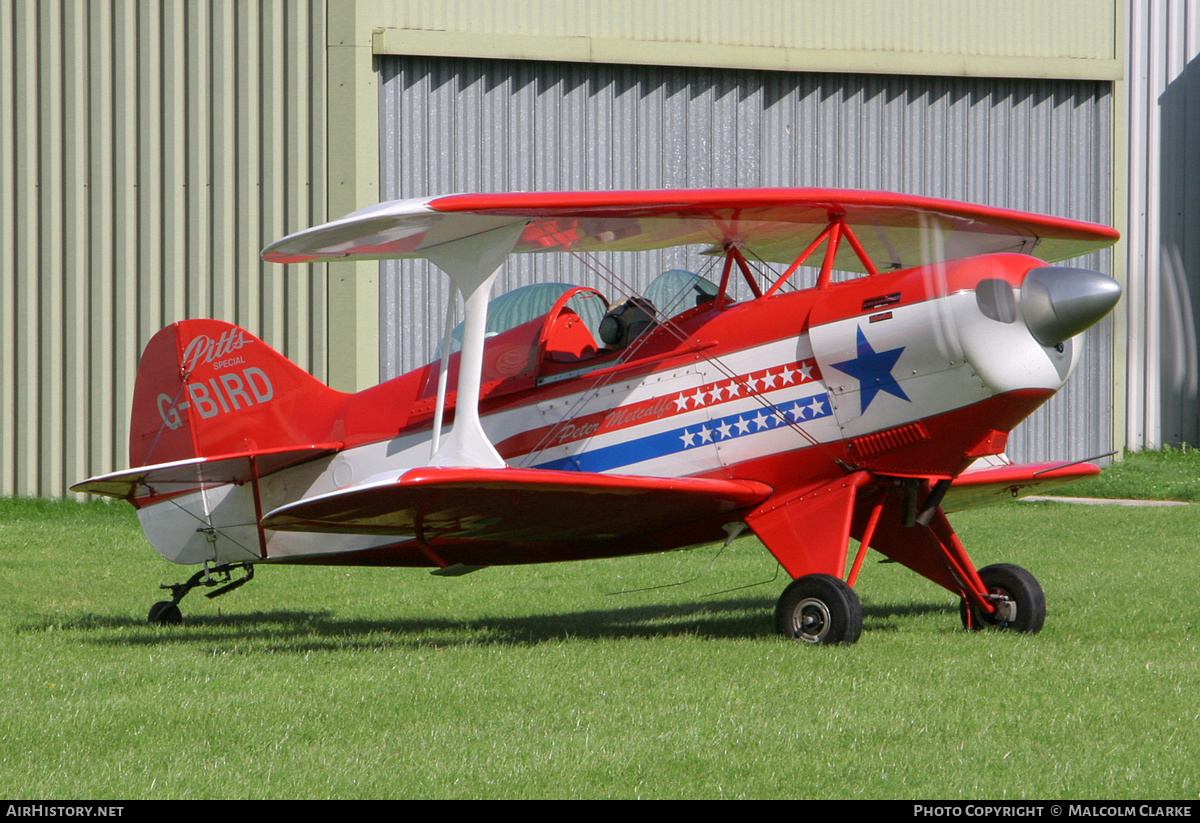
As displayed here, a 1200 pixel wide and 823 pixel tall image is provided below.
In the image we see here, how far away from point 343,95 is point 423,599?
301 inches

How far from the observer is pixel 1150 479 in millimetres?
17453

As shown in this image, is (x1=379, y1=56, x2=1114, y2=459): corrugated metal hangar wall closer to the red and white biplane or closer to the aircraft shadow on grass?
the aircraft shadow on grass

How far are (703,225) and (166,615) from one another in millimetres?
4672

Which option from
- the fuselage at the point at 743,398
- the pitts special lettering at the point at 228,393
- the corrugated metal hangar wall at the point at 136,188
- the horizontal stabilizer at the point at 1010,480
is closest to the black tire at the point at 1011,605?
the horizontal stabilizer at the point at 1010,480

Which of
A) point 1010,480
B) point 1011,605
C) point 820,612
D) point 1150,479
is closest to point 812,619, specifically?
point 820,612

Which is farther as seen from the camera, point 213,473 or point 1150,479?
point 1150,479

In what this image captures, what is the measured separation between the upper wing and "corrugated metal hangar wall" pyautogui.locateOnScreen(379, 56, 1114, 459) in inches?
299

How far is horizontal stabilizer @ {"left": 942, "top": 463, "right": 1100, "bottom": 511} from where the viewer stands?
8328 millimetres

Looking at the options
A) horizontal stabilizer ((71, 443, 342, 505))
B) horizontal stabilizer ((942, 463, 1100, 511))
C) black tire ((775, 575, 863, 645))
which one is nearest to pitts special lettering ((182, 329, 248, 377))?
horizontal stabilizer ((71, 443, 342, 505))

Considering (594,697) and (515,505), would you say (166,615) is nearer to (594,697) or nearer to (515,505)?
(515,505)

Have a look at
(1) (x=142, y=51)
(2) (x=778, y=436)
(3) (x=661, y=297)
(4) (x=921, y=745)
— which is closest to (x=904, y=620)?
(2) (x=778, y=436)

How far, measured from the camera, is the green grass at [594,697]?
4320 mm

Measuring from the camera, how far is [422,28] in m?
15.5

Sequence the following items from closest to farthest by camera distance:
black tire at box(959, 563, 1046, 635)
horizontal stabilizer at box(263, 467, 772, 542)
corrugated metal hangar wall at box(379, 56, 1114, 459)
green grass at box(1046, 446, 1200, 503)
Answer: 1. horizontal stabilizer at box(263, 467, 772, 542)
2. black tire at box(959, 563, 1046, 635)
3. corrugated metal hangar wall at box(379, 56, 1114, 459)
4. green grass at box(1046, 446, 1200, 503)
